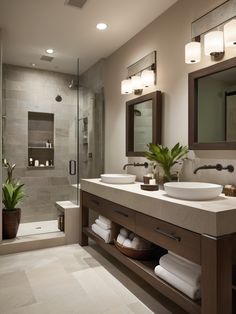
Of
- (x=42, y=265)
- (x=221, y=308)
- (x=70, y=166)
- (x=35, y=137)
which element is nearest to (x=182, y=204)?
(x=221, y=308)

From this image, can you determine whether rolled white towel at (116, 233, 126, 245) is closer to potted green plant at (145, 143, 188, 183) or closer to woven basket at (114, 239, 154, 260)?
woven basket at (114, 239, 154, 260)

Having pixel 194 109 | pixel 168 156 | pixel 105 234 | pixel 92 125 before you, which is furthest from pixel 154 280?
pixel 92 125

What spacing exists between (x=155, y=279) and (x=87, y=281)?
0.74 metres

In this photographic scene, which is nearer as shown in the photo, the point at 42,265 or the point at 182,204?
the point at 182,204

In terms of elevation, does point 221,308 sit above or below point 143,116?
below

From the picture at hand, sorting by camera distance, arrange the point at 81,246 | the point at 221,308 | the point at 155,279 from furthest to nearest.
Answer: the point at 81,246, the point at 155,279, the point at 221,308

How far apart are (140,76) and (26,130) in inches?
84.8

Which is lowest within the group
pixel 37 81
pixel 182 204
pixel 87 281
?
pixel 87 281

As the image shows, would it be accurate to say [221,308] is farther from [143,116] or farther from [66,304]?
[143,116]

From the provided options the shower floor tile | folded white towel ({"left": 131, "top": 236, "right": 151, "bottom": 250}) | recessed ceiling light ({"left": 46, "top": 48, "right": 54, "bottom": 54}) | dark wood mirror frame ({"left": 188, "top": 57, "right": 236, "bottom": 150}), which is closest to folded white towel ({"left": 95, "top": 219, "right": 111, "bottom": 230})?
folded white towel ({"left": 131, "top": 236, "right": 151, "bottom": 250})

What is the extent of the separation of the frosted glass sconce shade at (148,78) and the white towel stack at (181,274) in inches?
67.7

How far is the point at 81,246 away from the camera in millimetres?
3076

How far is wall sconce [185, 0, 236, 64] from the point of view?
1.83m

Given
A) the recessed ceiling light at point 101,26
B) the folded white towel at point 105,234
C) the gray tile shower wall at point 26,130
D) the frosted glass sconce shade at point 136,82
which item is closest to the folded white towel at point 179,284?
the folded white towel at point 105,234
